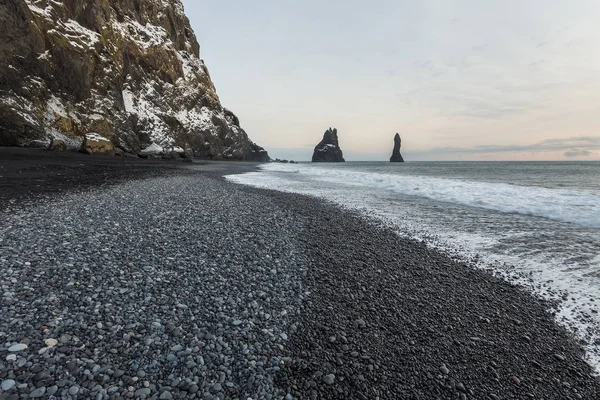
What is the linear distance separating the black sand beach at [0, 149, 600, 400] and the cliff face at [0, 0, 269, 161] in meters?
49.2

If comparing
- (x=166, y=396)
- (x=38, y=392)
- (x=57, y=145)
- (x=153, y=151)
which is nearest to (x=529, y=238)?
(x=166, y=396)

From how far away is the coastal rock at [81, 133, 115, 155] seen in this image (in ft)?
139

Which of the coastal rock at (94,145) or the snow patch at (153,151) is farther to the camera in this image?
the snow patch at (153,151)

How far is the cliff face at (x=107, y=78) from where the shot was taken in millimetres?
41156

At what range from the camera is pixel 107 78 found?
56.1 metres

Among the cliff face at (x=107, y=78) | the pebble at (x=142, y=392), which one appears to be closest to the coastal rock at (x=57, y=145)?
the cliff face at (x=107, y=78)

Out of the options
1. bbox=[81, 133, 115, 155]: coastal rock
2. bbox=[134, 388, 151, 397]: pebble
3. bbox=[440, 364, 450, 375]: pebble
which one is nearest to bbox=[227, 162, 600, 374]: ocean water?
bbox=[440, 364, 450, 375]: pebble

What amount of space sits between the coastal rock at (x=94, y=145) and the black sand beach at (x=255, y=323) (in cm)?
4206

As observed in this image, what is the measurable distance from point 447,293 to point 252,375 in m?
4.72

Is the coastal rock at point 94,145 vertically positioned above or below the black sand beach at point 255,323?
above

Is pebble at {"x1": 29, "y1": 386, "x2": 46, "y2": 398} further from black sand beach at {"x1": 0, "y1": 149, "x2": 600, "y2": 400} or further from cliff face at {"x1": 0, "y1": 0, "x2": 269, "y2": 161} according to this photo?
cliff face at {"x1": 0, "y1": 0, "x2": 269, "y2": 161}

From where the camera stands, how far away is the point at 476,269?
7645mm

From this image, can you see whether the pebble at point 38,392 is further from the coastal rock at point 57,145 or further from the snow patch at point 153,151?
the snow patch at point 153,151

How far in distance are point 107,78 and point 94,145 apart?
21.7 meters
